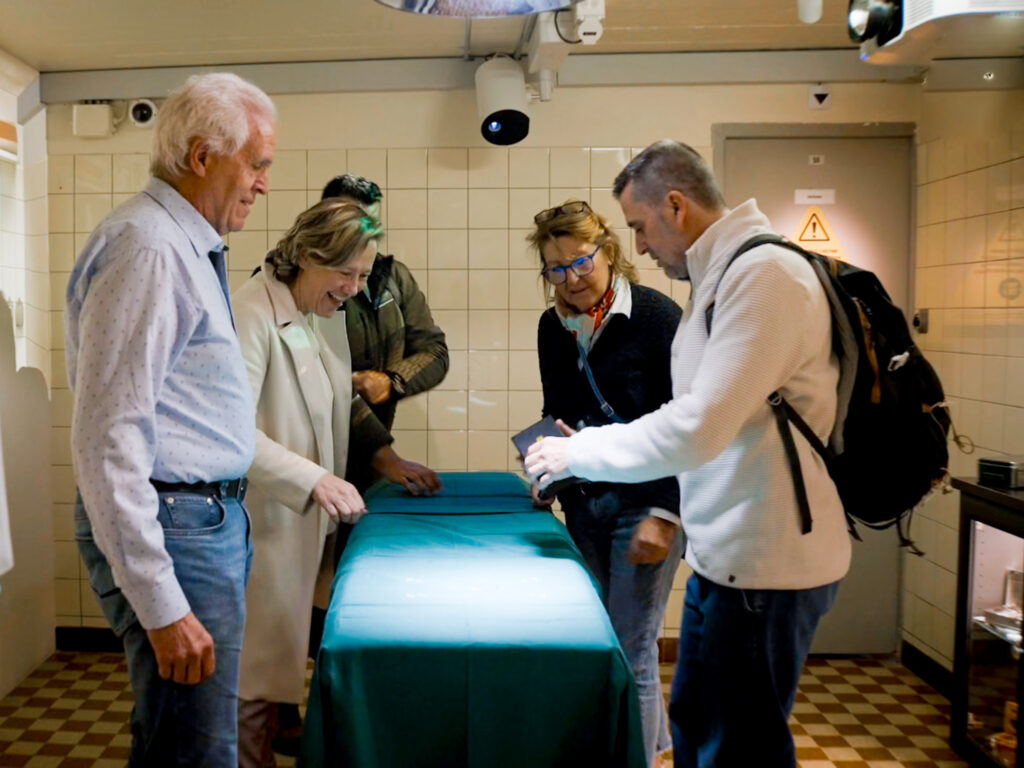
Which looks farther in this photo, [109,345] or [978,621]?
[978,621]

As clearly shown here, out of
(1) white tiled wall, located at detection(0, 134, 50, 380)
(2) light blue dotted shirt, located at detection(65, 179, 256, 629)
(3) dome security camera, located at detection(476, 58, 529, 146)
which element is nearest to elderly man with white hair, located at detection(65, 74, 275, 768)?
(2) light blue dotted shirt, located at detection(65, 179, 256, 629)

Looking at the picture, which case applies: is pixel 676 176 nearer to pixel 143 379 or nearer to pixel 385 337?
pixel 143 379

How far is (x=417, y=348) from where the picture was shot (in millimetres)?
3082

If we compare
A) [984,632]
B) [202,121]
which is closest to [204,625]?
[202,121]

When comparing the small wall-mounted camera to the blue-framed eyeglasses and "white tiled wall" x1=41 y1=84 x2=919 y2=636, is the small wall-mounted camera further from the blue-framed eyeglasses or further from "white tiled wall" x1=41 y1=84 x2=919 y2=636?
the blue-framed eyeglasses

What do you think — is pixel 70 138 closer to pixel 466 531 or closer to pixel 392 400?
pixel 392 400

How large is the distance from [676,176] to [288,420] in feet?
3.69

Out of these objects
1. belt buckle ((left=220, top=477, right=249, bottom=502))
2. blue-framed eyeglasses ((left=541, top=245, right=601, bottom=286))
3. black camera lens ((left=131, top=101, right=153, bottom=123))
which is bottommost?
belt buckle ((left=220, top=477, right=249, bottom=502))

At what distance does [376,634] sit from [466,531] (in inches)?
27.4

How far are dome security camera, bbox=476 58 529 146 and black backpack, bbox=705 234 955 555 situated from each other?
216cm

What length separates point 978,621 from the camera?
116 inches

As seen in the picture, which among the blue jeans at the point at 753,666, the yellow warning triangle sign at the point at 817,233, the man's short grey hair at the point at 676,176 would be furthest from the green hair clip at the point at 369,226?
the yellow warning triangle sign at the point at 817,233

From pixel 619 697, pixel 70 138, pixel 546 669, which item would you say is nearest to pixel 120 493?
pixel 546 669

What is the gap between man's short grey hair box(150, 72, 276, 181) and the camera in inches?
63.5
